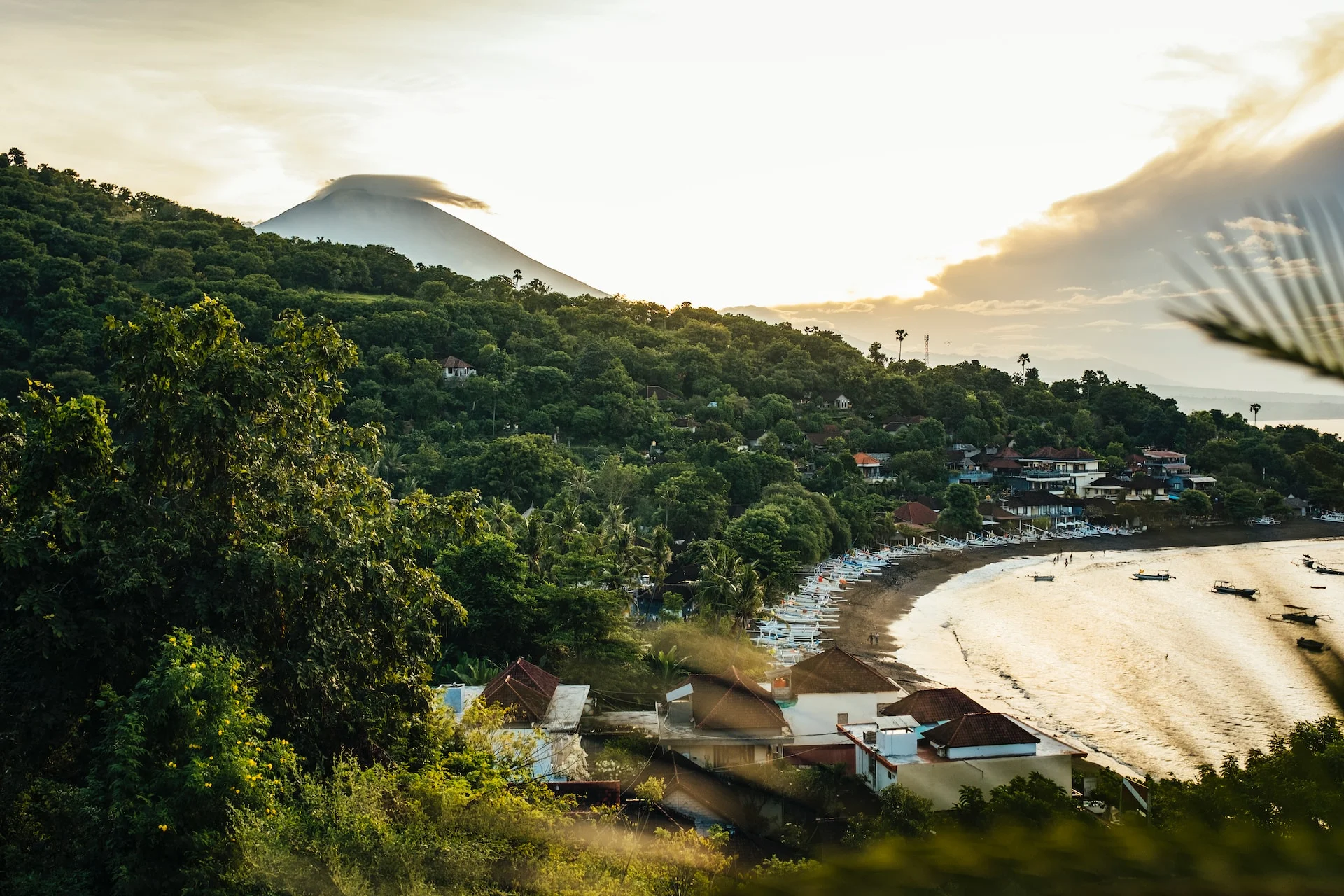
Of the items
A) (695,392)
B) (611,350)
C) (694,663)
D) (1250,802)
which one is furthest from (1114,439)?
(1250,802)

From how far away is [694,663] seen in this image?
17625mm

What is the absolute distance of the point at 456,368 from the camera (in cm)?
4156

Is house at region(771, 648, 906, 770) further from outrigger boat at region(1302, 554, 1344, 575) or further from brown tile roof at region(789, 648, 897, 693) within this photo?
outrigger boat at region(1302, 554, 1344, 575)

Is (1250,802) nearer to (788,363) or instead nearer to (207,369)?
(207,369)

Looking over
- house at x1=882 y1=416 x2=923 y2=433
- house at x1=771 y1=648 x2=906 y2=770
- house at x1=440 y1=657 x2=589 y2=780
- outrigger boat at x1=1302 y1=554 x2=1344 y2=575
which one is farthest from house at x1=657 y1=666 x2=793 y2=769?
house at x1=882 y1=416 x2=923 y2=433

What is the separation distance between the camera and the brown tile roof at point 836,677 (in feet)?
47.6

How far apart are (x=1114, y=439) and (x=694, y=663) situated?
37146 mm

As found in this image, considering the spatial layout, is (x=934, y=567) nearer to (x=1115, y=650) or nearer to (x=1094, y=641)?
(x=1094, y=641)

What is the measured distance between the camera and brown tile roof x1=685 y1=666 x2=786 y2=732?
13.1m

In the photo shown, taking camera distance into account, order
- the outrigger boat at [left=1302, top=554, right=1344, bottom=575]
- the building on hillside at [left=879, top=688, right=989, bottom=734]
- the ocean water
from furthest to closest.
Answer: the outrigger boat at [left=1302, top=554, right=1344, bottom=575] < the ocean water < the building on hillside at [left=879, top=688, right=989, bottom=734]

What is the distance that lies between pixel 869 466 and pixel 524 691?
3117 cm

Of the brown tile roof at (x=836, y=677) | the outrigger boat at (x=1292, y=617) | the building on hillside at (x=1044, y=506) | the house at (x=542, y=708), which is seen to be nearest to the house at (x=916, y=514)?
the building on hillside at (x=1044, y=506)

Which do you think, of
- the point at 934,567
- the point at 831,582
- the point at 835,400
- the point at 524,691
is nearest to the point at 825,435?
the point at 835,400

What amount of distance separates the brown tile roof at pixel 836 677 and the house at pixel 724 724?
0.94 meters
